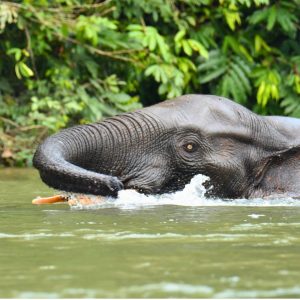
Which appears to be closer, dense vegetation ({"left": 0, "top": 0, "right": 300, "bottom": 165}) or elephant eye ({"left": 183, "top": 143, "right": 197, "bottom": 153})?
elephant eye ({"left": 183, "top": 143, "right": 197, "bottom": 153})

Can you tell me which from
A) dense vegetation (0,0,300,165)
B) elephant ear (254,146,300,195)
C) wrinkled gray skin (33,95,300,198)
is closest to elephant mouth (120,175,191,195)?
wrinkled gray skin (33,95,300,198)

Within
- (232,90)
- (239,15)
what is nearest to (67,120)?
(232,90)

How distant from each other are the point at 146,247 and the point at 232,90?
338 inches

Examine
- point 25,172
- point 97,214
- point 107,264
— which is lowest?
point 25,172

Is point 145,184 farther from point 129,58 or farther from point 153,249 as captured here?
point 129,58

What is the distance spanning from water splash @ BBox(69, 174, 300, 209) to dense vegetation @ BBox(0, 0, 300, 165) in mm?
5007

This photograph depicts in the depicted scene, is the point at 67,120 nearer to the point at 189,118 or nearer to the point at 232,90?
the point at 232,90

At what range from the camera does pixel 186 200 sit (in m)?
7.27

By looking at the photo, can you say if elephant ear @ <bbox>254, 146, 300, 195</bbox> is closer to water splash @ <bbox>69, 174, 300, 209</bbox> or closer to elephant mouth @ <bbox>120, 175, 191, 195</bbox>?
water splash @ <bbox>69, 174, 300, 209</bbox>

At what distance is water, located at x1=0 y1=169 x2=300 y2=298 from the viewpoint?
3893 mm

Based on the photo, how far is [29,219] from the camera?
20.5ft

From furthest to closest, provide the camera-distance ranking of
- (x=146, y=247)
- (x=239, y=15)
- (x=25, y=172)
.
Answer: (x=239, y=15) < (x=25, y=172) < (x=146, y=247)

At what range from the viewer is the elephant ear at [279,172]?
25.2 feet

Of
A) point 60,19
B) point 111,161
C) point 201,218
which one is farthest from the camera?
point 60,19
